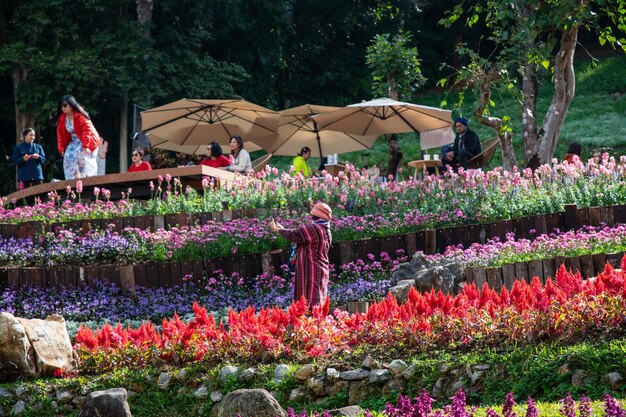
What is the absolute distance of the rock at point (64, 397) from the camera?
859cm

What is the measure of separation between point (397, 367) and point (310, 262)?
10.4 feet

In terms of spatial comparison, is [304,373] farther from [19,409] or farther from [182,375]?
[19,409]

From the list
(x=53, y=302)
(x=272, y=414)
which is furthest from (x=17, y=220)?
(x=272, y=414)

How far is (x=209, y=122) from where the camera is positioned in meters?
20.1

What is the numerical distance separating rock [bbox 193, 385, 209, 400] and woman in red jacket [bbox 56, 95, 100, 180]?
8.73 meters

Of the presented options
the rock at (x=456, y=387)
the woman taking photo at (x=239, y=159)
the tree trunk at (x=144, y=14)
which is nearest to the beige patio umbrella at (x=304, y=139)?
the woman taking photo at (x=239, y=159)

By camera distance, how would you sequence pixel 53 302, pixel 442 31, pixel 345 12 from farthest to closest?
pixel 442 31 → pixel 345 12 → pixel 53 302

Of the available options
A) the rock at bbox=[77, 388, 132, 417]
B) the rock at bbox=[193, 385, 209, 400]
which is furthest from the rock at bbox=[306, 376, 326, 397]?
the rock at bbox=[77, 388, 132, 417]

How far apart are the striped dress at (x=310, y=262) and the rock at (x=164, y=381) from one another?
2.44 metres

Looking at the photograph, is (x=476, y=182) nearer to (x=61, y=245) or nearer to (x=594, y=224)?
(x=594, y=224)

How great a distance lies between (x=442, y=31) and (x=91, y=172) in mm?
21277

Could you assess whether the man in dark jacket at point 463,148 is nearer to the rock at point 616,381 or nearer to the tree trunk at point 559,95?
the tree trunk at point 559,95

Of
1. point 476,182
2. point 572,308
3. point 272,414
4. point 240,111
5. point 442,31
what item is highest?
point 442,31

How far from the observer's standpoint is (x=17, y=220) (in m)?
14.7
